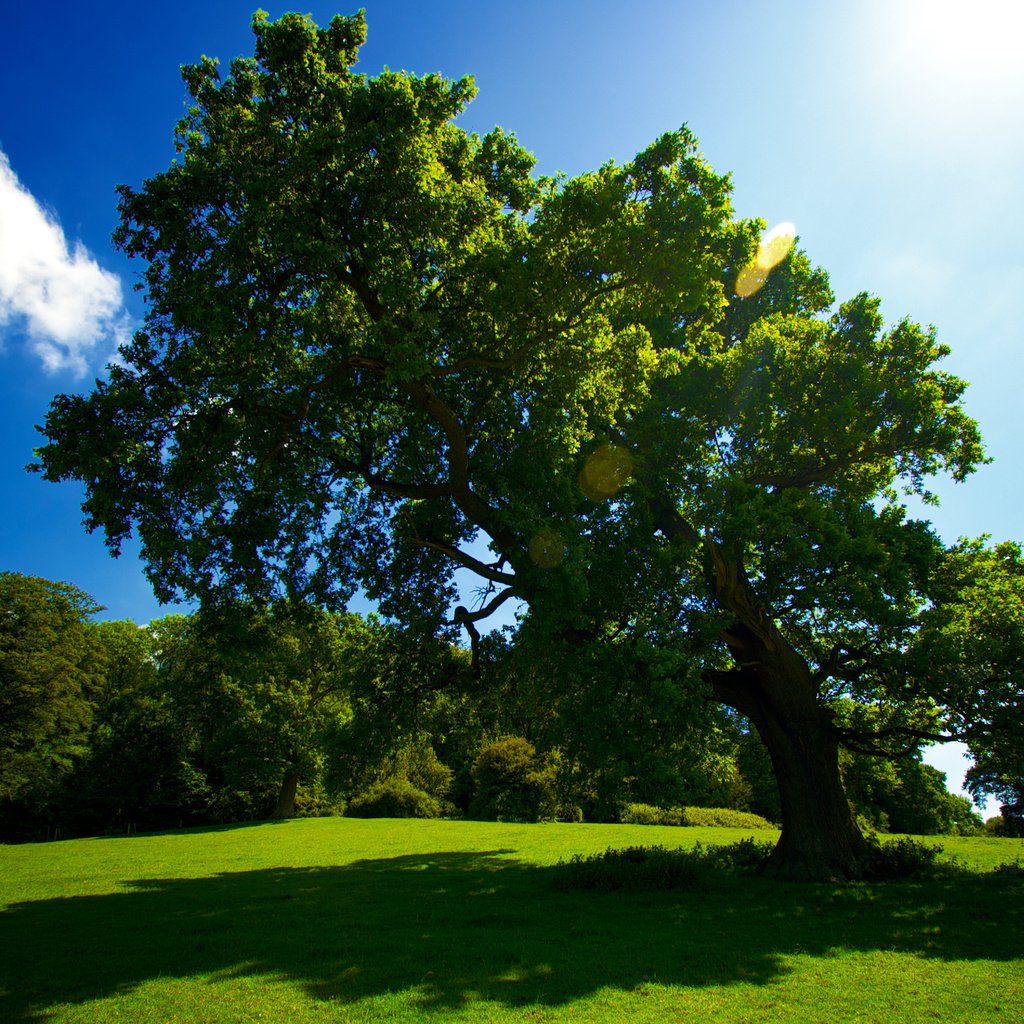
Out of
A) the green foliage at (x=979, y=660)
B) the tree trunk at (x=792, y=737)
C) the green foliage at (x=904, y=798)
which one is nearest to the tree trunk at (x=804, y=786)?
the tree trunk at (x=792, y=737)

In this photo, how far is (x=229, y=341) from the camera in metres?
12.4

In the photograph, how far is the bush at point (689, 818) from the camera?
1368 inches

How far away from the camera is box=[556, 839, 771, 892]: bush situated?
14.0 m

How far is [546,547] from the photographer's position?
13867 millimetres

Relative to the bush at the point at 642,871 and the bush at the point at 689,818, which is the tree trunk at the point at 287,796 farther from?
the bush at the point at 642,871

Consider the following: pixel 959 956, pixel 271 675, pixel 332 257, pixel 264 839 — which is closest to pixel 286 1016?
pixel 959 956

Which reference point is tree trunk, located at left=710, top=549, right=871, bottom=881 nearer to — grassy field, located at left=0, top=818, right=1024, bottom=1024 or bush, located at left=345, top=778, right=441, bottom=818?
grassy field, located at left=0, top=818, right=1024, bottom=1024

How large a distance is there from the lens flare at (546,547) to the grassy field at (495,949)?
672 centimetres

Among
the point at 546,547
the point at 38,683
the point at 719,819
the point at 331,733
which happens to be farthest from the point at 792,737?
the point at 38,683

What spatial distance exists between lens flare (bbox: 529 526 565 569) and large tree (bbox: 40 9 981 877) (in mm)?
85

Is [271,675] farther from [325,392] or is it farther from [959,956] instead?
[959,956]

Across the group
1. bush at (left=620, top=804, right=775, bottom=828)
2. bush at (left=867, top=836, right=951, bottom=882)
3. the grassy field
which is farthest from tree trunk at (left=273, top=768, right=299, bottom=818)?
bush at (left=867, top=836, right=951, bottom=882)

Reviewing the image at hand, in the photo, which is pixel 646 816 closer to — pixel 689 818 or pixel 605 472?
pixel 689 818

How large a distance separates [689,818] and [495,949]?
97.1 feet
